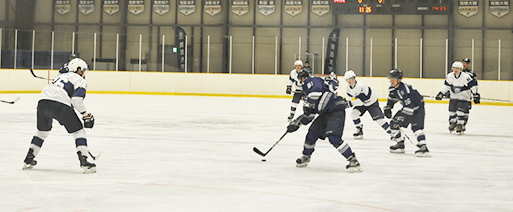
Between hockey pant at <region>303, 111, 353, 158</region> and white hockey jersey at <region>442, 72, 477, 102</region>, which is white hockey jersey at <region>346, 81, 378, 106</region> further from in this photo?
white hockey jersey at <region>442, 72, 477, 102</region>

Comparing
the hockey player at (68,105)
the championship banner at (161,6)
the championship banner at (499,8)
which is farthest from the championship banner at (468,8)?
the hockey player at (68,105)

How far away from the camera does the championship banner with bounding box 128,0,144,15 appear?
74.7 feet

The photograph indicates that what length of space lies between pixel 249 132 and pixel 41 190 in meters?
4.49

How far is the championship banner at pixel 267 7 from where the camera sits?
22.3 meters

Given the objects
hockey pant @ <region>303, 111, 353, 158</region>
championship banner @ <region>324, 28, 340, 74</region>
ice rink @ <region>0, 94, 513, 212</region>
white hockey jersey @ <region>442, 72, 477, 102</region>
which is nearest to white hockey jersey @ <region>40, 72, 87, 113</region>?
ice rink @ <region>0, 94, 513, 212</region>

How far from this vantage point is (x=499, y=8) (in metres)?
20.9

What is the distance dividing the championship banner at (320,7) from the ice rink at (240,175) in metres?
14.5

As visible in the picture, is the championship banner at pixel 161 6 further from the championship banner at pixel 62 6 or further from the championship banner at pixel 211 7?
the championship banner at pixel 62 6

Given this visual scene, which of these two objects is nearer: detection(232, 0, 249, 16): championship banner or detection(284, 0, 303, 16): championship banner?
detection(284, 0, 303, 16): championship banner

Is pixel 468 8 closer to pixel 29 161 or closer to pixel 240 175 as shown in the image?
pixel 240 175

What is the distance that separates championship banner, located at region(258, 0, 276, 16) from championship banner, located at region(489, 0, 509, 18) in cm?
828

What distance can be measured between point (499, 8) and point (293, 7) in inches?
307

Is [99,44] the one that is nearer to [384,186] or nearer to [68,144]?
[68,144]

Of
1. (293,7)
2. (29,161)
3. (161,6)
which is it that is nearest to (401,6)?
(293,7)
